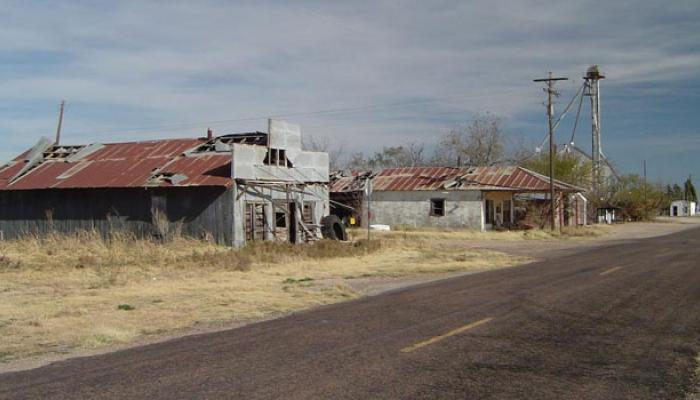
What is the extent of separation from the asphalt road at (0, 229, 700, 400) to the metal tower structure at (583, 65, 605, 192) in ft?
205

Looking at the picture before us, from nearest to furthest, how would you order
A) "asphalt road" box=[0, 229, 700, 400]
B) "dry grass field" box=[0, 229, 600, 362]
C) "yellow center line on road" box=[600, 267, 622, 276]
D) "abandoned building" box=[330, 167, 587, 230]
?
"asphalt road" box=[0, 229, 700, 400] < "dry grass field" box=[0, 229, 600, 362] < "yellow center line on road" box=[600, 267, 622, 276] < "abandoned building" box=[330, 167, 587, 230]

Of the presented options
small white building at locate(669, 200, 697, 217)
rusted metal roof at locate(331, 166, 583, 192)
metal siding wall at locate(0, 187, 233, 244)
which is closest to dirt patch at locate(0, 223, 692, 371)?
metal siding wall at locate(0, 187, 233, 244)

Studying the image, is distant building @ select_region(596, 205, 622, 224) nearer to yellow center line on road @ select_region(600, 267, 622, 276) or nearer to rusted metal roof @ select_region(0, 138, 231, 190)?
rusted metal roof @ select_region(0, 138, 231, 190)

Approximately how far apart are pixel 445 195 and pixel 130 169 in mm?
22580

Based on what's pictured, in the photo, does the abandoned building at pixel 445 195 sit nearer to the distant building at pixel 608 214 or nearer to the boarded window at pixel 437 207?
the boarded window at pixel 437 207

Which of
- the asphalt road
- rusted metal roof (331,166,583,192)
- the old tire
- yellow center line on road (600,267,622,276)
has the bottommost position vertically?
the asphalt road

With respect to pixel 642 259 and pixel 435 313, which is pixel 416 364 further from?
pixel 642 259

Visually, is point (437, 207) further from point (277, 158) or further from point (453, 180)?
point (277, 158)

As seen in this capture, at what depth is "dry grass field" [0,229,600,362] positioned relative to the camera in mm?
11555

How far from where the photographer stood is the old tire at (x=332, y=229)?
32.1 m

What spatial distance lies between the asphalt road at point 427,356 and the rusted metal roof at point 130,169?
16964mm

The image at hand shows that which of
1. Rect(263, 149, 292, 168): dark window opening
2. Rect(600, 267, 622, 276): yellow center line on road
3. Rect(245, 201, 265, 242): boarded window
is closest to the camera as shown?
Rect(600, 267, 622, 276): yellow center line on road

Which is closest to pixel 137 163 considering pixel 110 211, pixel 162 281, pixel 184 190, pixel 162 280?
pixel 110 211

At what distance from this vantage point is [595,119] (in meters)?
74.4
